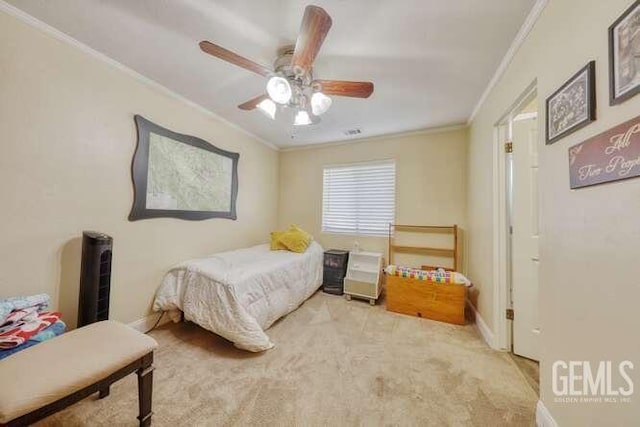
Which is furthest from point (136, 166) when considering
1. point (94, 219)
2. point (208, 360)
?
point (208, 360)

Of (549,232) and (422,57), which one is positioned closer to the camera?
(549,232)

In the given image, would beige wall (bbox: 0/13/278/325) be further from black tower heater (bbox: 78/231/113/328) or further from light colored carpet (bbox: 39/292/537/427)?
light colored carpet (bbox: 39/292/537/427)

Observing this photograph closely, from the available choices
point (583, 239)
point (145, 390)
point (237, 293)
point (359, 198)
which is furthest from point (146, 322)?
point (583, 239)

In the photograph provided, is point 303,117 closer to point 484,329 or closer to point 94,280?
point 94,280

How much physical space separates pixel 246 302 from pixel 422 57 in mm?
2447

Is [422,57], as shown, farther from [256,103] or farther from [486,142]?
[256,103]

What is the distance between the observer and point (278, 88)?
140cm

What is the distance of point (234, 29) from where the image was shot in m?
1.49

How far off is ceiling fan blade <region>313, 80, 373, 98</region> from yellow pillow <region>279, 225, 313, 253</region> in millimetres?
1982

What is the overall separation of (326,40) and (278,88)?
Answer: 1.76 feet

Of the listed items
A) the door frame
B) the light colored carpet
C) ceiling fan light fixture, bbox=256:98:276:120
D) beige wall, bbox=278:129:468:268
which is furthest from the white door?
ceiling fan light fixture, bbox=256:98:276:120

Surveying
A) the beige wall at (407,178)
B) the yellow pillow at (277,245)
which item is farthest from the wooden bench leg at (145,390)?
the beige wall at (407,178)

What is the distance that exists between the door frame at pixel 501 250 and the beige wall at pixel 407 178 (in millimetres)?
1026

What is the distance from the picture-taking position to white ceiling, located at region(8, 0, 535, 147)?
1.33 metres
